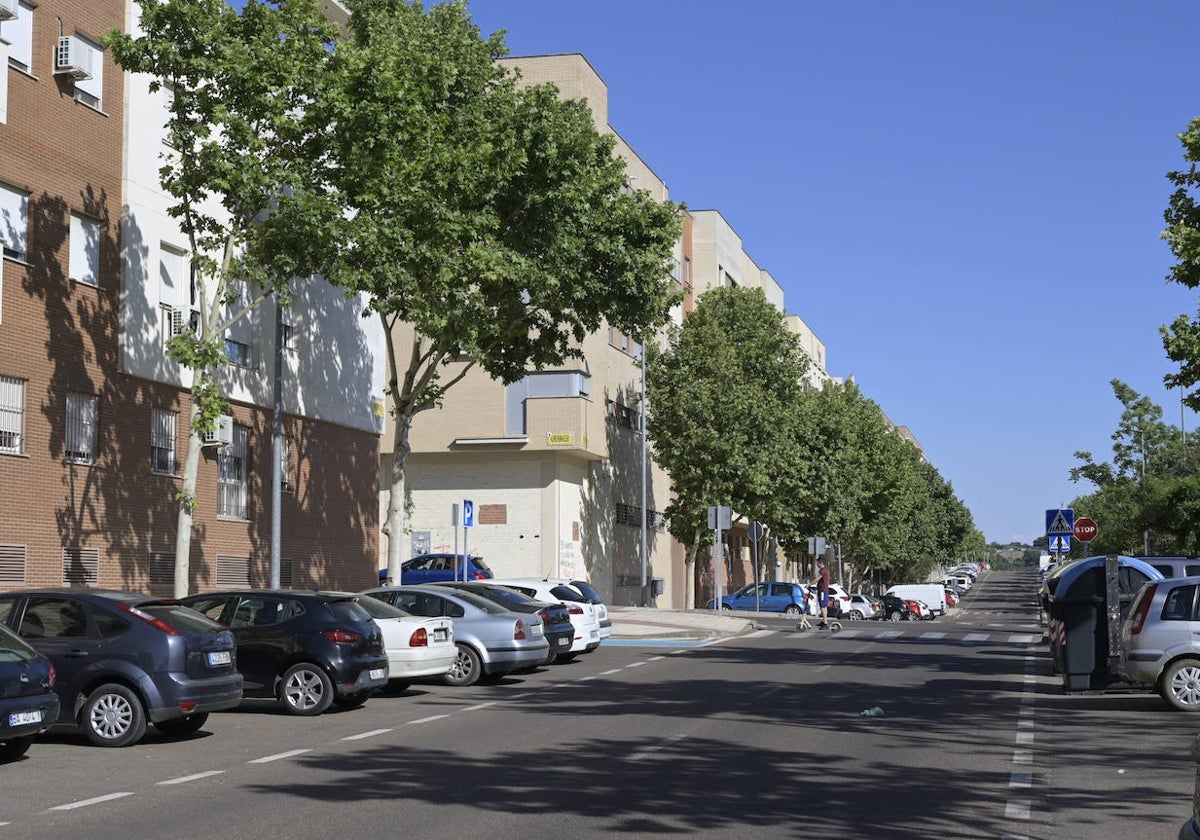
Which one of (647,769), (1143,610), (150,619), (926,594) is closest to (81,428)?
(150,619)

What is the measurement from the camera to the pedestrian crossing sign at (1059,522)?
33.8 m

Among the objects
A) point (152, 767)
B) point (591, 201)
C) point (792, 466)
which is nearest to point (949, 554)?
point (792, 466)

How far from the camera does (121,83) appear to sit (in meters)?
26.3

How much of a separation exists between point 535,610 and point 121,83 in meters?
12.2

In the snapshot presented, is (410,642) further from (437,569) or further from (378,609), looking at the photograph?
(437,569)

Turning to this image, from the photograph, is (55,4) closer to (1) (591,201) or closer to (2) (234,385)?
(2) (234,385)

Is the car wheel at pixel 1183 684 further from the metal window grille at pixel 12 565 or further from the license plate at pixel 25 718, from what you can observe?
the metal window grille at pixel 12 565

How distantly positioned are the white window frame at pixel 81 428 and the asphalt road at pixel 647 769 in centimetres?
820

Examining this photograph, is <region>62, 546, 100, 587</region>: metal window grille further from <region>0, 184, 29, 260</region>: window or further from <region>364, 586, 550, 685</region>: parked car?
<region>364, 586, 550, 685</region>: parked car

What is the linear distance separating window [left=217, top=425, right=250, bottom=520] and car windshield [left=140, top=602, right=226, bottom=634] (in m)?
15.1

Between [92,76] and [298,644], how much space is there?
12695 mm


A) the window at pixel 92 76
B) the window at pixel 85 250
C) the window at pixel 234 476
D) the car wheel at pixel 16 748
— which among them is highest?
the window at pixel 92 76

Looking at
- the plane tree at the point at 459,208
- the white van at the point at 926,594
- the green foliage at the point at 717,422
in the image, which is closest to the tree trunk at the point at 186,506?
the plane tree at the point at 459,208

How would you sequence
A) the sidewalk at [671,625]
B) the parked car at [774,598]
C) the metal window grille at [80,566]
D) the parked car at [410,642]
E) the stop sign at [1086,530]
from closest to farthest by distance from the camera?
the parked car at [410,642], the metal window grille at [80,566], the stop sign at [1086,530], the sidewalk at [671,625], the parked car at [774,598]
